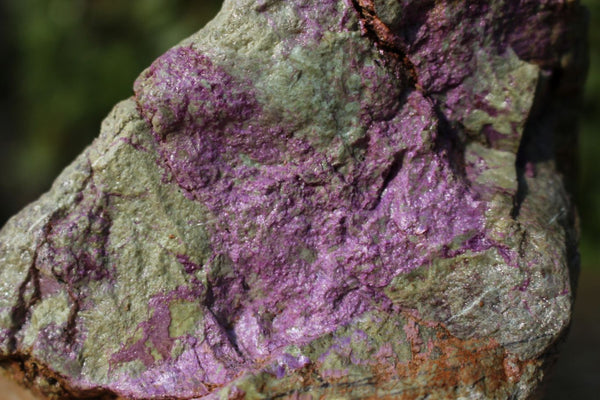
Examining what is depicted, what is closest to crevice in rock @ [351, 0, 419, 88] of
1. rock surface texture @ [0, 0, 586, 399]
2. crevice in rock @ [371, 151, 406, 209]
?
rock surface texture @ [0, 0, 586, 399]

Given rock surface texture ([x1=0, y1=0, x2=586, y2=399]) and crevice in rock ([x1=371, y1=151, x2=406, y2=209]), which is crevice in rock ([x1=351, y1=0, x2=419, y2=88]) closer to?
rock surface texture ([x1=0, y1=0, x2=586, y2=399])

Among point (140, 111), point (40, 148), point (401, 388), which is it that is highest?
point (40, 148)

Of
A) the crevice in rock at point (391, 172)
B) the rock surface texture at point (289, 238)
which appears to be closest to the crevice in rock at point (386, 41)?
the rock surface texture at point (289, 238)

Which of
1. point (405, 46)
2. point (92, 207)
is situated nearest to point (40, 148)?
point (92, 207)

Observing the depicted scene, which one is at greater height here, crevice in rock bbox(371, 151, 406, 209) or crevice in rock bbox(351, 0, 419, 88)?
crevice in rock bbox(351, 0, 419, 88)

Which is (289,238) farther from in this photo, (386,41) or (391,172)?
(386,41)

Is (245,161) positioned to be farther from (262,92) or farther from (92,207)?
(92,207)

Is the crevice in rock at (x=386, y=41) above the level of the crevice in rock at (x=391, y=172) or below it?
above

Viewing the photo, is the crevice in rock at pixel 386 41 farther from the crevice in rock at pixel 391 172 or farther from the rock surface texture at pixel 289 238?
the crevice in rock at pixel 391 172
